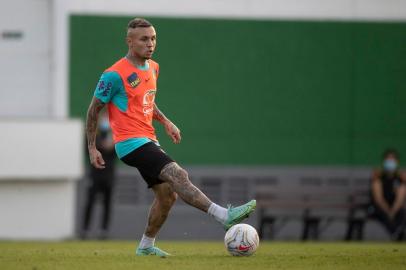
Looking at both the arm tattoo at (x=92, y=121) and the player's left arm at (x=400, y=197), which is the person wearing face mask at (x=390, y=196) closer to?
the player's left arm at (x=400, y=197)

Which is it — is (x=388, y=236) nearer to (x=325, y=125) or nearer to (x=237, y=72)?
(x=325, y=125)

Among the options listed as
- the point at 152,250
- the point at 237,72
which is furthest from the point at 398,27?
the point at 152,250

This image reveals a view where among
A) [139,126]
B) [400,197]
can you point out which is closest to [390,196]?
[400,197]

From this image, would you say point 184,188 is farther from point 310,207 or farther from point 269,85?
point 269,85

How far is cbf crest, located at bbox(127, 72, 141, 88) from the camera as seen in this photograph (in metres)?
11.4

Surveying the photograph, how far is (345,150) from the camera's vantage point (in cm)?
2269

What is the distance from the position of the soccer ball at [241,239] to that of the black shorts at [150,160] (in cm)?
86

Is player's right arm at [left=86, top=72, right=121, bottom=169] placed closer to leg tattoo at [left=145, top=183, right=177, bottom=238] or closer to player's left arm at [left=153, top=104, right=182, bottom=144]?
leg tattoo at [left=145, top=183, right=177, bottom=238]

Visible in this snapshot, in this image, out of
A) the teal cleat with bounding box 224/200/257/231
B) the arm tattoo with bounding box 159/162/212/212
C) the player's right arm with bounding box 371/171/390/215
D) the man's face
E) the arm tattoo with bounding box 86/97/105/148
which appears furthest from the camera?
the player's right arm with bounding box 371/171/390/215

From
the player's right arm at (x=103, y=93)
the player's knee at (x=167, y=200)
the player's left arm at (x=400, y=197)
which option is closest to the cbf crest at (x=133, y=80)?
the player's right arm at (x=103, y=93)

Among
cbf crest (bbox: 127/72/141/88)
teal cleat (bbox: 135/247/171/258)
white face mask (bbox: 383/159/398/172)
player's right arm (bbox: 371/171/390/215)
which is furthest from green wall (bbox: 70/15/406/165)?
cbf crest (bbox: 127/72/141/88)

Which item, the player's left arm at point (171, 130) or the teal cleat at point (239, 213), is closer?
the teal cleat at point (239, 213)

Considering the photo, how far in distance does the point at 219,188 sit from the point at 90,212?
101 inches

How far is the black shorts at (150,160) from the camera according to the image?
11.3 meters
